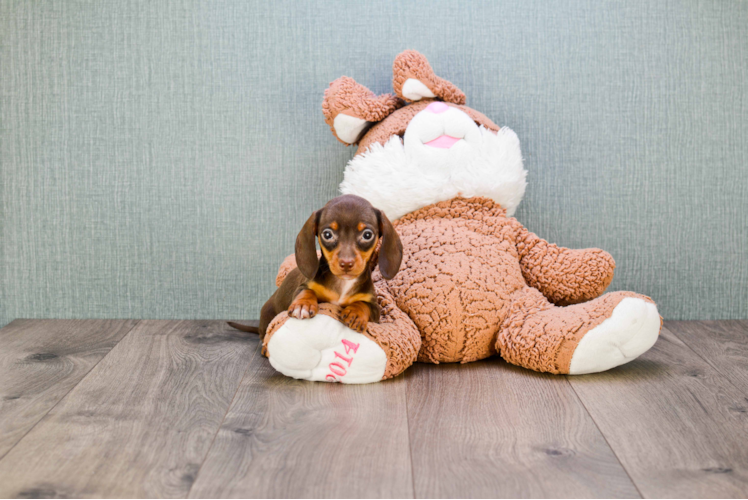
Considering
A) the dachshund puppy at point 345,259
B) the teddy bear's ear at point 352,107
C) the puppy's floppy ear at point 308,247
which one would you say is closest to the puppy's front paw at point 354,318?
the dachshund puppy at point 345,259

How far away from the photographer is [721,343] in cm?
172

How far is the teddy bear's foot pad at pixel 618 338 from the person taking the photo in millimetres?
1384

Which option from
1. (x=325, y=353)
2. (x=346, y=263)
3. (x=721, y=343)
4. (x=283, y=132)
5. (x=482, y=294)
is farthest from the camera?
(x=283, y=132)

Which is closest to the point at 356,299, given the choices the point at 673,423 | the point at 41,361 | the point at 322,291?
the point at 322,291

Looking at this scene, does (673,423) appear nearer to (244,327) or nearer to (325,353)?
(325,353)

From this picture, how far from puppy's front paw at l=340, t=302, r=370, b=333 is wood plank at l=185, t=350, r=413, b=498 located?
0.14 m

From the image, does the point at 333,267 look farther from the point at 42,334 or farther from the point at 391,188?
the point at 42,334

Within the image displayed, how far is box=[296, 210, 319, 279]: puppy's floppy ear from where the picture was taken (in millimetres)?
1340

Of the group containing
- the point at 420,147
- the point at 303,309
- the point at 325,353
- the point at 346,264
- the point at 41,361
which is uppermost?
the point at 420,147

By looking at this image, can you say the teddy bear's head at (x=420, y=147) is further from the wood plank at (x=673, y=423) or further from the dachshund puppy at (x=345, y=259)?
the wood plank at (x=673, y=423)

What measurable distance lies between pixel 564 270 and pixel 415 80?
0.62 meters

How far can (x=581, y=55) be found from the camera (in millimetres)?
1881

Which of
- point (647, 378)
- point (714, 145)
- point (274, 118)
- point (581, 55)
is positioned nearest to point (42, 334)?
point (274, 118)

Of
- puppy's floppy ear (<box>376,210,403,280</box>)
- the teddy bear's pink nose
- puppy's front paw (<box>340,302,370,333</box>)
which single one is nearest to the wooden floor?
puppy's front paw (<box>340,302,370,333</box>)
